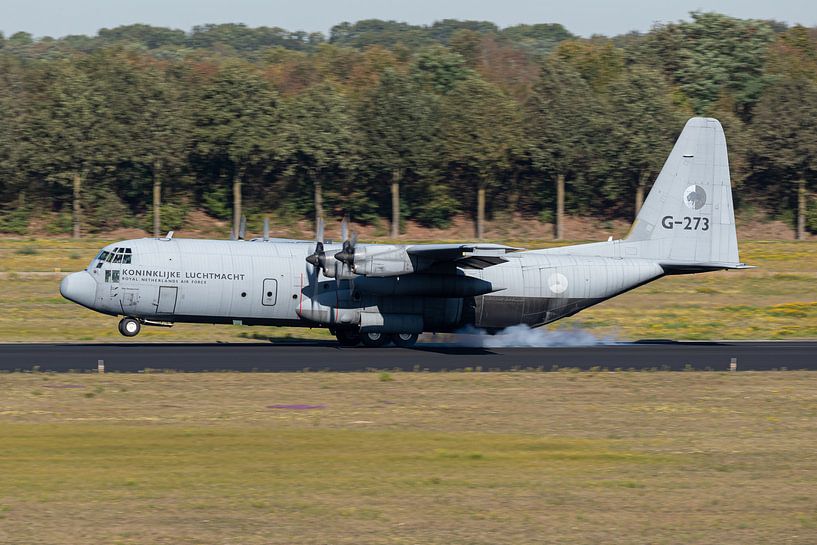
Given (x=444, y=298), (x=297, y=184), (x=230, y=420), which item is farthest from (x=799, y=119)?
(x=230, y=420)

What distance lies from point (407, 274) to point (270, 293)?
148 inches

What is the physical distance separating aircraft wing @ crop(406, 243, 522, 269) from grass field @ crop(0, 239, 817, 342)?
24.9ft

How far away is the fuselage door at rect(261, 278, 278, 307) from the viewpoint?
96.4ft

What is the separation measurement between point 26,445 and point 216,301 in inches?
486

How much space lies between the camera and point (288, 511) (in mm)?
12984

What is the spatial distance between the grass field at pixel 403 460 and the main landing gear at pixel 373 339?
5.81 meters

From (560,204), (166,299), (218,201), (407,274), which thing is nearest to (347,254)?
(407,274)

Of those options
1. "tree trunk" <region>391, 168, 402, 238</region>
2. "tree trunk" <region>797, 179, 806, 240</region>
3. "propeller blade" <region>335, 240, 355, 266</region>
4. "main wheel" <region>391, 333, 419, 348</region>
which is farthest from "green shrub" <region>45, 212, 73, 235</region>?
"tree trunk" <region>797, 179, 806, 240</region>

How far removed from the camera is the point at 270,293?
29.4m

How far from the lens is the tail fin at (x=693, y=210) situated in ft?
105

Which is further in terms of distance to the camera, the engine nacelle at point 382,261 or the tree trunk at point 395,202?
the tree trunk at point 395,202

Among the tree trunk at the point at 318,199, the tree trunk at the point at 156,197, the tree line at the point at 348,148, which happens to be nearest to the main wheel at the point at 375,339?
the tree line at the point at 348,148

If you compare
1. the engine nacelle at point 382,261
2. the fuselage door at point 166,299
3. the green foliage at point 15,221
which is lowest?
the fuselage door at point 166,299

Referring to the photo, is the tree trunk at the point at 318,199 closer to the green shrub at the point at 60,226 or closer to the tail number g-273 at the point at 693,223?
the green shrub at the point at 60,226
